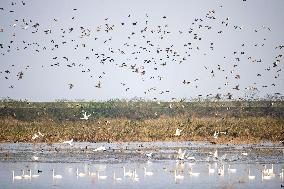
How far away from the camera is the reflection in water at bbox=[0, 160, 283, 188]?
29.8 metres

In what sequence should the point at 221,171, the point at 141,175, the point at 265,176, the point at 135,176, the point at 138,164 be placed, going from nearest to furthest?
the point at 265,176 → the point at 135,176 → the point at 141,175 → the point at 221,171 → the point at 138,164

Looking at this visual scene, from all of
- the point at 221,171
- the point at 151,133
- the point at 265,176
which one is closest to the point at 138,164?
the point at 221,171

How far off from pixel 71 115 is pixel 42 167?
5423 centimetres

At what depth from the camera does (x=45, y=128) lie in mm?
64188

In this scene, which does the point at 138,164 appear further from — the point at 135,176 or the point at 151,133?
the point at 151,133

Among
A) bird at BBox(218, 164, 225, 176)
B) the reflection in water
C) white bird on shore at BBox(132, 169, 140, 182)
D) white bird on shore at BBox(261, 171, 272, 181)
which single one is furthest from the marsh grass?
white bird on shore at BBox(132, 169, 140, 182)

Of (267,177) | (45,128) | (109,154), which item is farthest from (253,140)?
(267,177)

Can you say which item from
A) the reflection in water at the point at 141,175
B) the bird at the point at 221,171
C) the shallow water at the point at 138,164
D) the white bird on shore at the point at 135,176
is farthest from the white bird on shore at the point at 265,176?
the white bird on shore at the point at 135,176

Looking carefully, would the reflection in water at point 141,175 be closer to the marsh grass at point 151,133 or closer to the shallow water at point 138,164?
the shallow water at point 138,164

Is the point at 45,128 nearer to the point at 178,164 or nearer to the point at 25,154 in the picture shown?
the point at 25,154

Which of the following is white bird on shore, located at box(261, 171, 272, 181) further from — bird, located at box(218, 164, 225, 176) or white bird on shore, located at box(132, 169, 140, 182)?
white bird on shore, located at box(132, 169, 140, 182)

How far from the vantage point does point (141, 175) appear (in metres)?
32.8

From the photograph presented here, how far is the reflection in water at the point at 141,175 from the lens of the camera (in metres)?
29.8

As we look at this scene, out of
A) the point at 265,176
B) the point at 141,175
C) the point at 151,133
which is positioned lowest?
the point at 141,175
